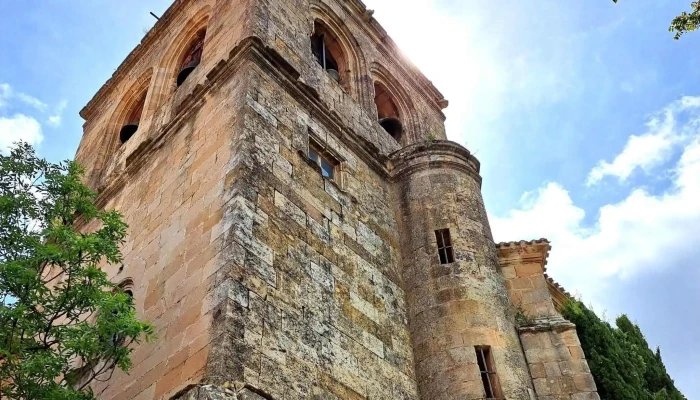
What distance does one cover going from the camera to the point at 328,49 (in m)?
13.8

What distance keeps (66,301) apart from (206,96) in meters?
4.15

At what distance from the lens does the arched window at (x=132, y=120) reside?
45.9 ft

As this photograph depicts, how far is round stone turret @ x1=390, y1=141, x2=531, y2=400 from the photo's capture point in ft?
27.6

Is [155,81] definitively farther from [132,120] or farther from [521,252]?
[521,252]

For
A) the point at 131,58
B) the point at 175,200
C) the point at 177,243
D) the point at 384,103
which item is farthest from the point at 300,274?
the point at 131,58

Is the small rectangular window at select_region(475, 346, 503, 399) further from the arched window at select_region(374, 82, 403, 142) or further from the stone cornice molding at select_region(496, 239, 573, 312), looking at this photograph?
the arched window at select_region(374, 82, 403, 142)

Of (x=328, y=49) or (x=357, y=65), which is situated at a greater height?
(x=328, y=49)

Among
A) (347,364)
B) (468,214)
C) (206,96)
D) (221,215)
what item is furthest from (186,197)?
(468,214)

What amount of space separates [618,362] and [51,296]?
987 centimetres

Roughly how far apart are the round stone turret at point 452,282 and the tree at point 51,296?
374 centimetres

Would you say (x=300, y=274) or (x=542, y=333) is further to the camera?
(x=542, y=333)

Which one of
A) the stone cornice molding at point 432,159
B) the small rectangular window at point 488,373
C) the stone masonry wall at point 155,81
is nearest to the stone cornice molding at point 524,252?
the stone cornice molding at point 432,159

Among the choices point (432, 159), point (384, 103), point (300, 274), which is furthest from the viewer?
point (384, 103)

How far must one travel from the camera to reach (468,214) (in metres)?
10.5
